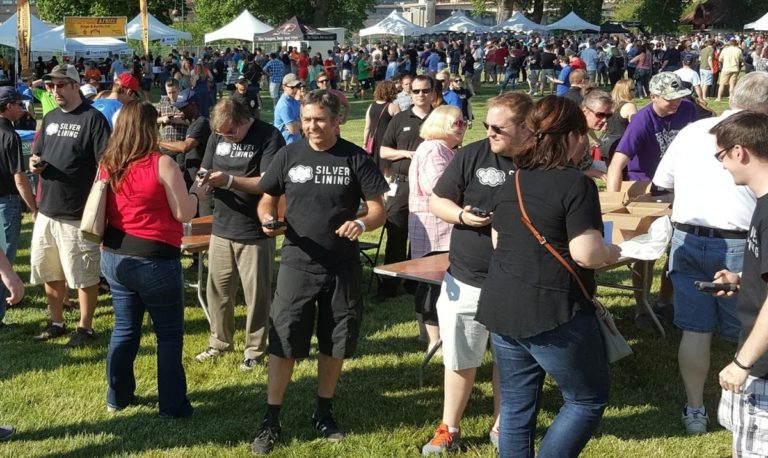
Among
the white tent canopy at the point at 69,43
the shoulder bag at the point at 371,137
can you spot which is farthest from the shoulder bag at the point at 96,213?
the white tent canopy at the point at 69,43

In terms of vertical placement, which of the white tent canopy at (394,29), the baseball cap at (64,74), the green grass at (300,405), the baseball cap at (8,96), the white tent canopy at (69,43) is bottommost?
the green grass at (300,405)

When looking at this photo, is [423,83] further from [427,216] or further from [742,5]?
[742,5]

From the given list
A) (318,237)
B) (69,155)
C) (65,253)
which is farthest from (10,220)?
(318,237)

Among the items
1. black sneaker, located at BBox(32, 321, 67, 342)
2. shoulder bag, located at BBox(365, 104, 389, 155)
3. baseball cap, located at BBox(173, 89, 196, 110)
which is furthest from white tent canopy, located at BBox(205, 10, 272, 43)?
black sneaker, located at BBox(32, 321, 67, 342)

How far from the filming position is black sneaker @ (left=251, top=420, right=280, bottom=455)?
427 centimetres

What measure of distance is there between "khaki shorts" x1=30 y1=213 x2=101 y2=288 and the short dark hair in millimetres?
4240

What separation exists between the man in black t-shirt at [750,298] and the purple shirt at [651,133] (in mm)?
2591

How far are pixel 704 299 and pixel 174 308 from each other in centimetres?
277

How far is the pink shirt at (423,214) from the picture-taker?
520cm

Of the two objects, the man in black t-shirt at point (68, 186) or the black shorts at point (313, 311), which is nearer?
the black shorts at point (313, 311)

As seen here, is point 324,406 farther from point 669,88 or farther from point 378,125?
point 378,125

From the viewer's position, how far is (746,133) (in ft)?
9.89

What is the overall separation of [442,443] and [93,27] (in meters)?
33.1

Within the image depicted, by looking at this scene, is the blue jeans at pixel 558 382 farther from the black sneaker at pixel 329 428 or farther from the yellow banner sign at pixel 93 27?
the yellow banner sign at pixel 93 27
